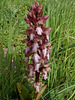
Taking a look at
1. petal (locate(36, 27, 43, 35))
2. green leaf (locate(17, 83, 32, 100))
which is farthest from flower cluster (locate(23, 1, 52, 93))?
green leaf (locate(17, 83, 32, 100))

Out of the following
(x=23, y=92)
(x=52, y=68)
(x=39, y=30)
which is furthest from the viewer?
(x=52, y=68)

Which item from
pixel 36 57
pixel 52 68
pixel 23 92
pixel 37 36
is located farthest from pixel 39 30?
pixel 52 68

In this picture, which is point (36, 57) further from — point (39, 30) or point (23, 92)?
point (23, 92)

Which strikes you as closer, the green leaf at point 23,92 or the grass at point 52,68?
the green leaf at point 23,92

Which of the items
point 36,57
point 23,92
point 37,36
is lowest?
point 23,92

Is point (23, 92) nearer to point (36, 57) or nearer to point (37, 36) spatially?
point (36, 57)

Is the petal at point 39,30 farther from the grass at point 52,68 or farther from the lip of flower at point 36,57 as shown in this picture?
the grass at point 52,68

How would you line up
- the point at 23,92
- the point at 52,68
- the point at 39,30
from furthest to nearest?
1. the point at 52,68
2. the point at 23,92
3. the point at 39,30

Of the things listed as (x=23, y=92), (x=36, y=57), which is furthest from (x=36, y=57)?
(x=23, y=92)

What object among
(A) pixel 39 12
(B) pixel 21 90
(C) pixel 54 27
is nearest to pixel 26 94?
(B) pixel 21 90

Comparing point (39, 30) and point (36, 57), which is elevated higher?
point (39, 30)

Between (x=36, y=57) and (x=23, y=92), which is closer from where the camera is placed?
(x=36, y=57)

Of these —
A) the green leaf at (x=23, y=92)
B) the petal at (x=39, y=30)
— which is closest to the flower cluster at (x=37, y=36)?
the petal at (x=39, y=30)

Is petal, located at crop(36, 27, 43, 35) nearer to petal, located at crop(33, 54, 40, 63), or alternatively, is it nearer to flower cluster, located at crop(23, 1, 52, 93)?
flower cluster, located at crop(23, 1, 52, 93)
